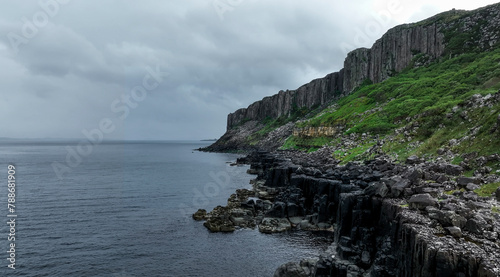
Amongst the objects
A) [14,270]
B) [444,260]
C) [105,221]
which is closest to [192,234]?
[105,221]

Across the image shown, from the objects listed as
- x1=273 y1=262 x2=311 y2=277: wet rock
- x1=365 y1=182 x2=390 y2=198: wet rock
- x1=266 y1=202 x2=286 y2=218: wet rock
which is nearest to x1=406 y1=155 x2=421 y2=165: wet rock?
x1=365 y1=182 x2=390 y2=198: wet rock

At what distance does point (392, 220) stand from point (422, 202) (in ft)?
11.2

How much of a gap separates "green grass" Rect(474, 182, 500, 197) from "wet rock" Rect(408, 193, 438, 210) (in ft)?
14.5

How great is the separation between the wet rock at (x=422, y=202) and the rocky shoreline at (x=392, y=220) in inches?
2.6

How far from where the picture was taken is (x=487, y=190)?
77.9 feet

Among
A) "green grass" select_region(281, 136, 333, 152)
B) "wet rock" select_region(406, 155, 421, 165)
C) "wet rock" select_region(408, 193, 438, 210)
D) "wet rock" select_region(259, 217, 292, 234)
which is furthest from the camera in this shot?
"green grass" select_region(281, 136, 333, 152)

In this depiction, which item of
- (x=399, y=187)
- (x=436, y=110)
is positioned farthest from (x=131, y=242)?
(x=436, y=110)

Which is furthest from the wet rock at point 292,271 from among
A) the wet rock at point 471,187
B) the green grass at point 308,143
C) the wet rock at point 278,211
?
the green grass at point 308,143

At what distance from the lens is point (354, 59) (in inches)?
7500

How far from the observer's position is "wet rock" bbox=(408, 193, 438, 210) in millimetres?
21703

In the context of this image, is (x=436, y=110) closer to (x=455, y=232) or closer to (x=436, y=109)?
(x=436, y=109)

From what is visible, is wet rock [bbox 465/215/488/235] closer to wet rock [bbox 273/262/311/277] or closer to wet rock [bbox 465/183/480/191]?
wet rock [bbox 465/183/480/191]

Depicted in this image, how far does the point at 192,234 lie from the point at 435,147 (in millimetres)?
35923

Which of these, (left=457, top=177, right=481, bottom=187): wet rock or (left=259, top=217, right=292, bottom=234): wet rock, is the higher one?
(left=457, top=177, right=481, bottom=187): wet rock
